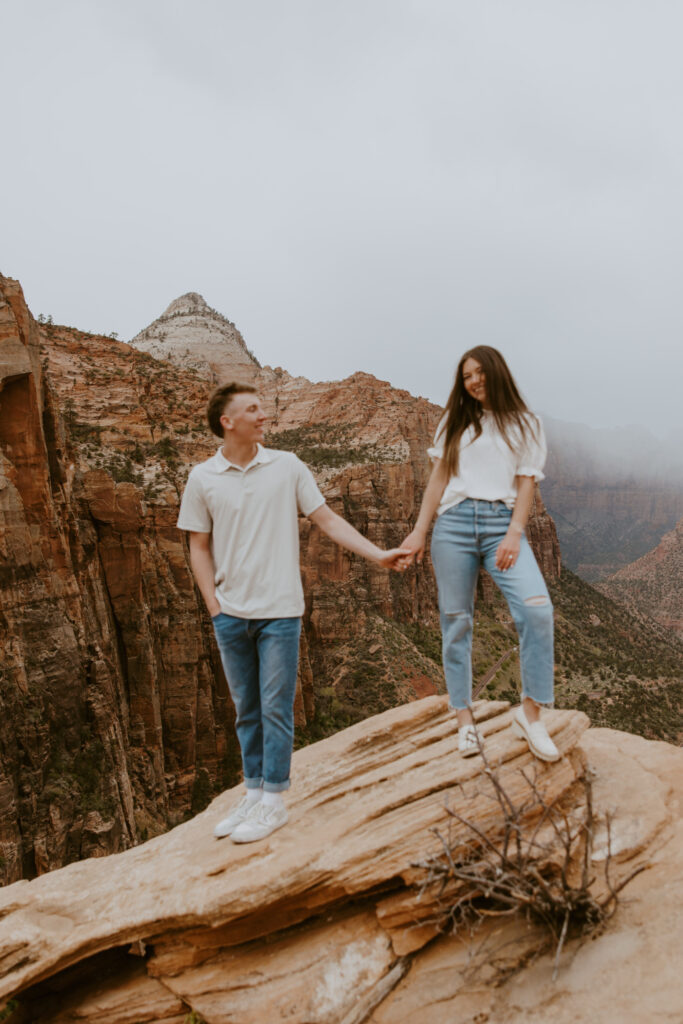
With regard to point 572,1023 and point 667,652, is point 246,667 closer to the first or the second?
point 572,1023

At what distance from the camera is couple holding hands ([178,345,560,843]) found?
13.4ft

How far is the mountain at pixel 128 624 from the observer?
13.2 metres

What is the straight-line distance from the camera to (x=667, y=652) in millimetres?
57875

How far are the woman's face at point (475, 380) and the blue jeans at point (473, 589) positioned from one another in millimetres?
743

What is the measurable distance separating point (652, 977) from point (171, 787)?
2118 cm

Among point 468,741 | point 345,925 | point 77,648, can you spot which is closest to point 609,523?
point 77,648

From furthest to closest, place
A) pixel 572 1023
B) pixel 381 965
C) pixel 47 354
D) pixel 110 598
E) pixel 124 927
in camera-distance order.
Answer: pixel 47 354 → pixel 110 598 → pixel 124 927 → pixel 381 965 → pixel 572 1023

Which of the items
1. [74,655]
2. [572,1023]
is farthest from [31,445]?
[572,1023]

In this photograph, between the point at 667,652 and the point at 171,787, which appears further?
the point at 667,652

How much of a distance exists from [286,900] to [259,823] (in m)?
0.53

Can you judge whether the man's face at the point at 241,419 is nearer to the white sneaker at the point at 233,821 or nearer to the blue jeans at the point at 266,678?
the blue jeans at the point at 266,678

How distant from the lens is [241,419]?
4.15 meters

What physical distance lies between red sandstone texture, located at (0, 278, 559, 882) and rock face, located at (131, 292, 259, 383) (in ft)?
114

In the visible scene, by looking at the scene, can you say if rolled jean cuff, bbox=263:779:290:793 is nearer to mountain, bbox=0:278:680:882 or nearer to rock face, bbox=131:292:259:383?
mountain, bbox=0:278:680:882
